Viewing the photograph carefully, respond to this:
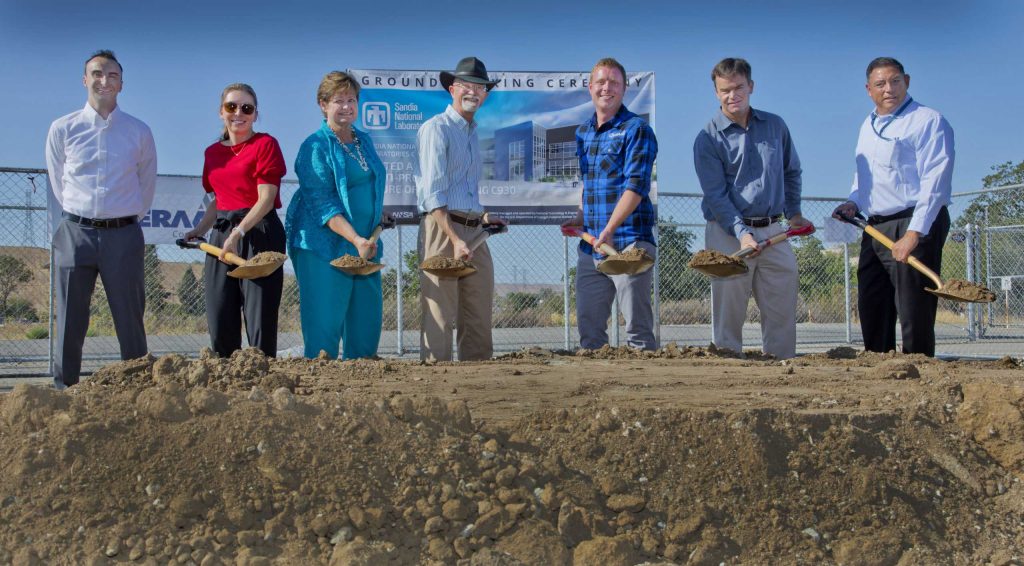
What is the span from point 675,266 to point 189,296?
18.0 ft

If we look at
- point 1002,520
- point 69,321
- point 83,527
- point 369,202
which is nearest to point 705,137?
point 369,202

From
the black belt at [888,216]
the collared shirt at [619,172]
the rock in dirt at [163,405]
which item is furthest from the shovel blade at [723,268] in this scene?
the rock in dirt at [163,405]

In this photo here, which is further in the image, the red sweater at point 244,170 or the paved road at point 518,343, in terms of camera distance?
the paved road at point 518,343

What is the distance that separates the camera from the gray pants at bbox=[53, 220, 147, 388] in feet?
15.1

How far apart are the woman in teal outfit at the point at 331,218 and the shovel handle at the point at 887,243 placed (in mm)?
2994

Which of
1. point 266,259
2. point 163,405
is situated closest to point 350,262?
point 266,259

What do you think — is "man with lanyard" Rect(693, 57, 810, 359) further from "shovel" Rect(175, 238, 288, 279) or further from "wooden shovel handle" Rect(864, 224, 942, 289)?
"shovel" Rect(175, 238, 288, 279)

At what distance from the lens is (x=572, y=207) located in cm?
796

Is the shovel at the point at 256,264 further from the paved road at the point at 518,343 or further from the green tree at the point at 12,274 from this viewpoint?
the green tree at the point at 12,274

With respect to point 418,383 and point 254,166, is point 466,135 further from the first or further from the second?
point 418,383

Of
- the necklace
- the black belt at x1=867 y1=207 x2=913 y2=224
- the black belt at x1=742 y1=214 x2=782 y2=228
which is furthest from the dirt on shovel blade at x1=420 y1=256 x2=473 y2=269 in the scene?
the black belt at x1=867 y1=207 x2=913 y2=224

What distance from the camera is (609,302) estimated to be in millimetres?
5434

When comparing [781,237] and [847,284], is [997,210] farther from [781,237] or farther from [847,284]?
[781,237]

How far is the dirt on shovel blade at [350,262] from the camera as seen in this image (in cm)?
470
